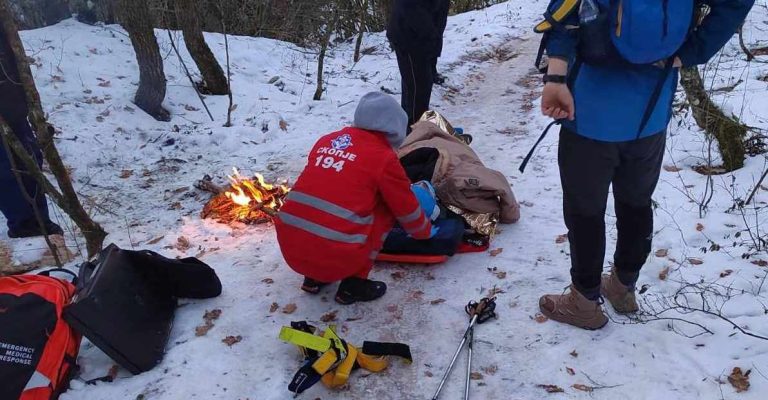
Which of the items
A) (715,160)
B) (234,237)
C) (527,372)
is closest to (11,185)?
(234,237)

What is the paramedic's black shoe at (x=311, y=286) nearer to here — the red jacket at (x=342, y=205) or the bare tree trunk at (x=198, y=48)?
the red jacket at (x=342, y=205)

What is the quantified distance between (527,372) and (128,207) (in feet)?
13.7

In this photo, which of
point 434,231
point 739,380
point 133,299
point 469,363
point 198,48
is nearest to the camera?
point 739,380

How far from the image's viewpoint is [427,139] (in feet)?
17.1

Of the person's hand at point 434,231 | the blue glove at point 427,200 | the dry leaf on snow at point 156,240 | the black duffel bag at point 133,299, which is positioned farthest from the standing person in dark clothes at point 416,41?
the black duffel bag at point 133,299

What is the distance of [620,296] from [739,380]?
2.46ft

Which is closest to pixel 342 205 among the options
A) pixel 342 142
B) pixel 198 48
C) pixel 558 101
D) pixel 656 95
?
pixel 342 142

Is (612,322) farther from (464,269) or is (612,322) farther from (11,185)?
(11,185)

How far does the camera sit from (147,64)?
6980 millimetres

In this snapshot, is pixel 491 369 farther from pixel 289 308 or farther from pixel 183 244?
pixel 183 244

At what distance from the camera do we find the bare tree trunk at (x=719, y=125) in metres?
4.81

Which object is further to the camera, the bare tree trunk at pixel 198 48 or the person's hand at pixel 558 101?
the bare tree trunk at pixel 198 48

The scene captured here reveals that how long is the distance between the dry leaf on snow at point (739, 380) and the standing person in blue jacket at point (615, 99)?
2.25ft

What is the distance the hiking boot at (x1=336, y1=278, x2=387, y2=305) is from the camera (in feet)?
12.0
